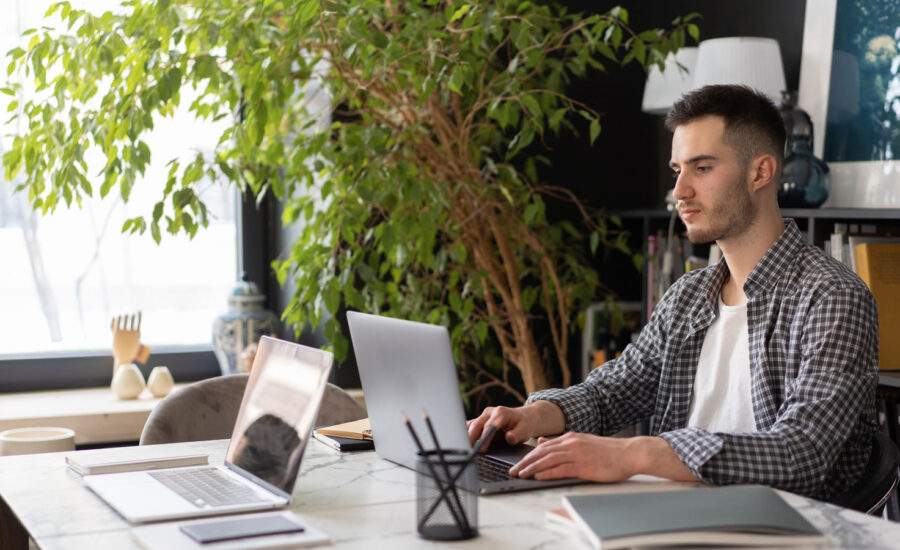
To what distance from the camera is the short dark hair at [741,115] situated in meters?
1.95

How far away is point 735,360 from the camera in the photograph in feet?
6.24

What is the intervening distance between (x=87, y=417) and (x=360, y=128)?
3.52 feet

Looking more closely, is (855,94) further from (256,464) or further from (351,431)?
(256,464)

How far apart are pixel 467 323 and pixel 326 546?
194cm

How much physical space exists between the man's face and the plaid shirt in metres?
0.09

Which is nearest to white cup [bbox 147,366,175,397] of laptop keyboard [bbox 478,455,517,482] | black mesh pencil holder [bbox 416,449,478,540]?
laptop keyboard [bbox 478,455,517,482]

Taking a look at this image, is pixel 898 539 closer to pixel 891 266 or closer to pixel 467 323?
pixel 891 266

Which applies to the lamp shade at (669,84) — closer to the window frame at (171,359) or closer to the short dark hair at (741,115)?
the short dark hair at (741,115)

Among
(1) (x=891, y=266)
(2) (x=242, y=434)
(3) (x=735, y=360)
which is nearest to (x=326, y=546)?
(2) (x=242, y=434)

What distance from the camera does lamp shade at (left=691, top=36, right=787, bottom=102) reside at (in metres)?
2.87

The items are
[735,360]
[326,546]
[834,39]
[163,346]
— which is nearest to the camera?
[326,546]

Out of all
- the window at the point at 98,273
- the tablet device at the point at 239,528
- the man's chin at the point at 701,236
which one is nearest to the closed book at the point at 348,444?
the tablet device at the point at 239,528

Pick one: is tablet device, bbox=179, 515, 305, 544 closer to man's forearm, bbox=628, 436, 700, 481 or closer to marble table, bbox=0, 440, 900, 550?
marble table, bbox=0, 440, 900, 550

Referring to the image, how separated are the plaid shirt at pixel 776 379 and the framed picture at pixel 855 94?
1.00 meters
